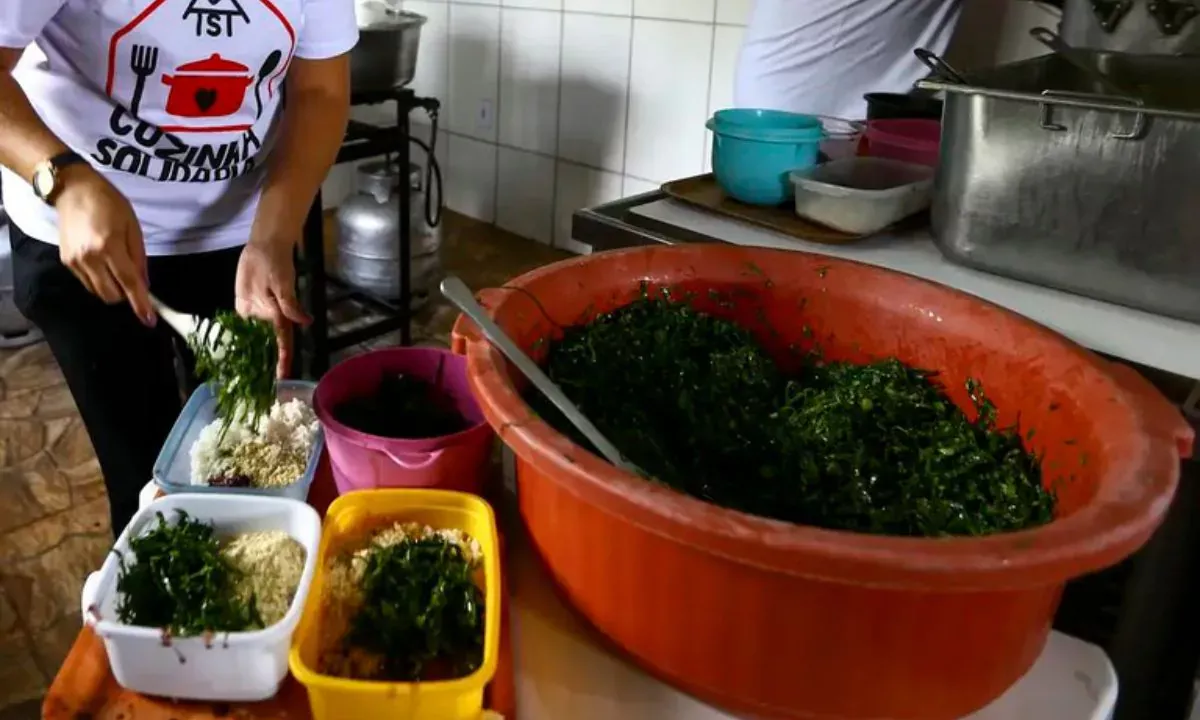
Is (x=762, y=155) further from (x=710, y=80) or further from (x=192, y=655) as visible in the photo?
(x=710, y=80)

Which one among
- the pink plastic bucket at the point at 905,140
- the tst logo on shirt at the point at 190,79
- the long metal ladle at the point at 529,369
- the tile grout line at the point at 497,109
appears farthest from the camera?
the tile grout line at the point at 497,109

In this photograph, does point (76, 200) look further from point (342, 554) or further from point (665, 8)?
point (665, 8)

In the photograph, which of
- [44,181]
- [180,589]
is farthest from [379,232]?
[180,589]

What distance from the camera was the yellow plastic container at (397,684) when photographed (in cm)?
50

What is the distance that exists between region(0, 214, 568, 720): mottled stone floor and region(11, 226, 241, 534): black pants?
482mm

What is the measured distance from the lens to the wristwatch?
0.84 metres

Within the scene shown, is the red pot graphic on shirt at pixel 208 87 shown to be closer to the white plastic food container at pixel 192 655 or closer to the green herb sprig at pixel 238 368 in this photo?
the green herb sprig at pixel 238 368

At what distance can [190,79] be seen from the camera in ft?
3.09

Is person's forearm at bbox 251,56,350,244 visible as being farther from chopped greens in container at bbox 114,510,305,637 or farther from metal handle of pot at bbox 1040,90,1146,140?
metal handle of pot at bbox 1040,90,1146,140

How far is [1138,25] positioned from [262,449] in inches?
48.2

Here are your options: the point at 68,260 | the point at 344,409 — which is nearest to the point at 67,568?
the point at 68,260

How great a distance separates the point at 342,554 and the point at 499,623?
127mm

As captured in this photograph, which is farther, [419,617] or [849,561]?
[419,617]

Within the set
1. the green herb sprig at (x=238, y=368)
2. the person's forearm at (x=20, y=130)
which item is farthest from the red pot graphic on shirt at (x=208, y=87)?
the green herb sprig at (x=238, y=368)
